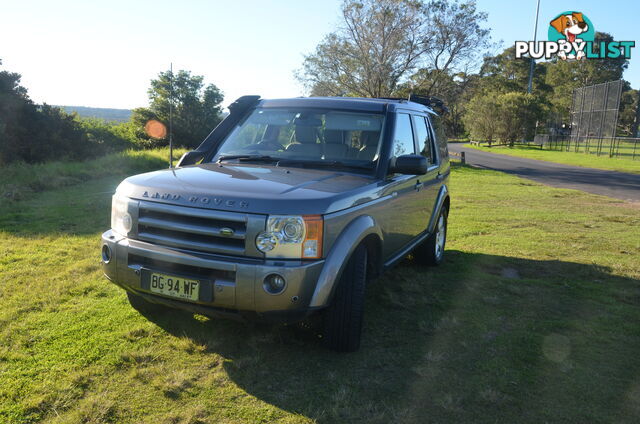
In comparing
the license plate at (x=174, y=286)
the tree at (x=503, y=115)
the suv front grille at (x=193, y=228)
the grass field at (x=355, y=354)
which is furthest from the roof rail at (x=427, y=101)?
the tree at (x=503, y=115)

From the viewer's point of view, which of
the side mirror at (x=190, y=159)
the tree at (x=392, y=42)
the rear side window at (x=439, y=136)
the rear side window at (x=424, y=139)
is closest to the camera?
the side mirror at (x=190, y=159)

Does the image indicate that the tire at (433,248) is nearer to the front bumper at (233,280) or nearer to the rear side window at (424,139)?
the rear side window at (424,139)

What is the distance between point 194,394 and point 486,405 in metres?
1.80

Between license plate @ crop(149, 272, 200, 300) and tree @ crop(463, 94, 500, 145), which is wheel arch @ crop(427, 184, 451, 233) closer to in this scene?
license plate @ crop(149, 272, 200, 300)

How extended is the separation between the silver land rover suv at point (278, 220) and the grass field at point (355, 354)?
1.44 ft

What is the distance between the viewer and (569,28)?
46.0 meters

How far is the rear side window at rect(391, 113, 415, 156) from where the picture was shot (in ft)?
14.7

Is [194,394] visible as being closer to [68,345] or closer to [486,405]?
[68,345]

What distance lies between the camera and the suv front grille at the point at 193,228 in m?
3.04

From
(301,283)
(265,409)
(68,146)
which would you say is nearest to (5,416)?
(265,409)

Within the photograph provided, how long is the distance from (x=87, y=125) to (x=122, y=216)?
132ft

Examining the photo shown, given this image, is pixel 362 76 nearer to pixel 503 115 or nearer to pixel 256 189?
pixel 256 189

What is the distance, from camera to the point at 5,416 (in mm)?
2727

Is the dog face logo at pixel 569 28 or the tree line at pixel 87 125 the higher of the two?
the dog face logo at pixel 569 28
